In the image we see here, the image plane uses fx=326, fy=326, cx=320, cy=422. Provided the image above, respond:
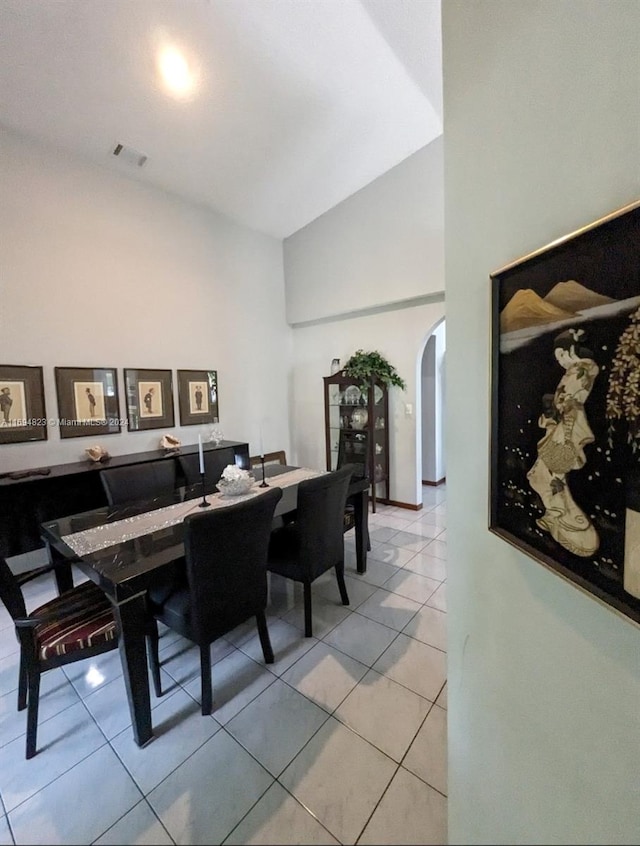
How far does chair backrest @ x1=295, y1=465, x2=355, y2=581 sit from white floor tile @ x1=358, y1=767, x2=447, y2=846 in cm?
121

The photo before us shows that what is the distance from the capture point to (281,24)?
6.33 ft

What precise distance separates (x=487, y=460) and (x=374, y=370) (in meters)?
2.93

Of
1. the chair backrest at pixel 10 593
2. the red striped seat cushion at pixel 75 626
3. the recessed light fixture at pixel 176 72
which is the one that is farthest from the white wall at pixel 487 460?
the recessed light fixture at pixel 176 72

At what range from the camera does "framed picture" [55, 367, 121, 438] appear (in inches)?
110

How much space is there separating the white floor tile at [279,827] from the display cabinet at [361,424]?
121 inches

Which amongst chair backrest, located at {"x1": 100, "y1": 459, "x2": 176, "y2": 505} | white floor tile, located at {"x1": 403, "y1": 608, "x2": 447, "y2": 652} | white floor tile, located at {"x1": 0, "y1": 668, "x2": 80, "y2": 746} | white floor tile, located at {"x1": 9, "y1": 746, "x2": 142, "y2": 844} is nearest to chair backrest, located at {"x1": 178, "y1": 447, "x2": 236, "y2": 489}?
chair backrest, located at {"x1": 100, "y1": 459, "x2": 176, "y2": 505}

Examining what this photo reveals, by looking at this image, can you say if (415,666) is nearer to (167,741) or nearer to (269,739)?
(269,739)

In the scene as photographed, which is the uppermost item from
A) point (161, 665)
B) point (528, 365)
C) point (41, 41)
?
point (41, 41)

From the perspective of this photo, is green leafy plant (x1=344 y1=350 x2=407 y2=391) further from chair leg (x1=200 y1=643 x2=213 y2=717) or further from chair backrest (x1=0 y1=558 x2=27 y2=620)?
chair backrest (x1=0 y1=558 x2=27 y2=620)

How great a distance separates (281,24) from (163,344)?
257 centimetres

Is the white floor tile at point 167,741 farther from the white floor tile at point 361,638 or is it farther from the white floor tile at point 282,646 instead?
the white floor tile at point 361,638

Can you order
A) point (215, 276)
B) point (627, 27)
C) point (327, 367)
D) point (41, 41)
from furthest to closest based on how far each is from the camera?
point (327, 367) < point (215, 276) < point (41, 41) < point (627, 27)

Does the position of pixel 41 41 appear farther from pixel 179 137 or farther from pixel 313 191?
pixel 313 191

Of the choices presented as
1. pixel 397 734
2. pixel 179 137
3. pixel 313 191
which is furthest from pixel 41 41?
pixel 397 734
